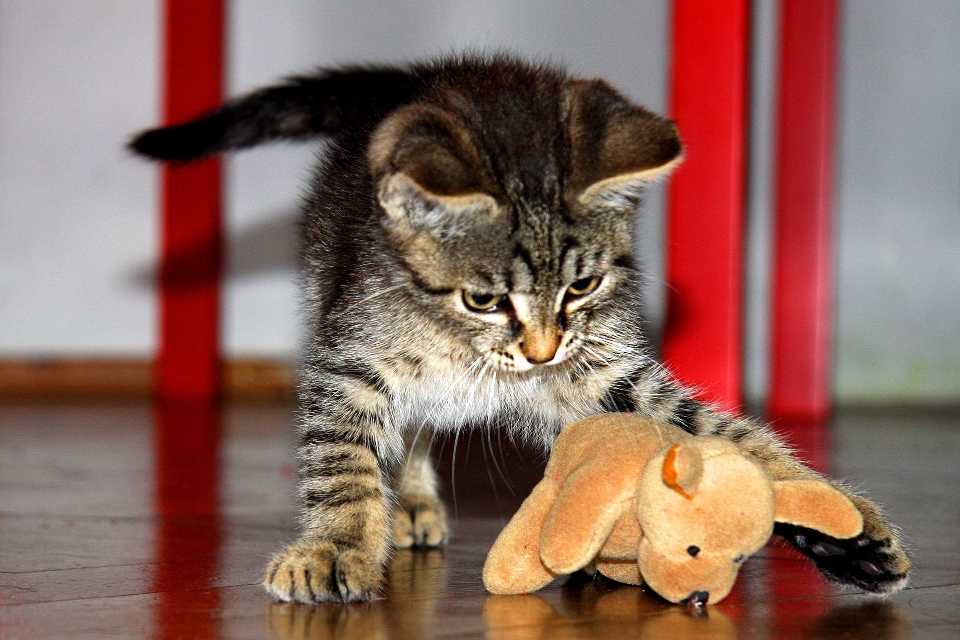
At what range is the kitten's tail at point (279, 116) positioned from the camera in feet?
8.19

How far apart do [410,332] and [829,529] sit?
2.36 feet

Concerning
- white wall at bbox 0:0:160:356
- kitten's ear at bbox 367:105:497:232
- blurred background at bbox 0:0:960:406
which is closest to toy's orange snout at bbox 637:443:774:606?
kitten's ear at bbox 367:105:497:232

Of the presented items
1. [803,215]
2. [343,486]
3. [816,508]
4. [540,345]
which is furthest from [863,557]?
[803,215]

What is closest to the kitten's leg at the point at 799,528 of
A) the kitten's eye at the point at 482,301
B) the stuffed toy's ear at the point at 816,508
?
the stuffed toy's ear at the point at 816,508

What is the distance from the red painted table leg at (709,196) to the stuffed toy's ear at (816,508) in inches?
69.3

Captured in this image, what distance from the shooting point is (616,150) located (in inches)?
72.7

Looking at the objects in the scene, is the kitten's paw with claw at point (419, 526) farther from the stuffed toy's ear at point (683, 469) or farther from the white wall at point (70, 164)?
the white wall at point (70, 164)

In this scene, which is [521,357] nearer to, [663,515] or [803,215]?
[663,515]

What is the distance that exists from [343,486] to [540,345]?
0.39 m

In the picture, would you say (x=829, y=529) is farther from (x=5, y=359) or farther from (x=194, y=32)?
(x=5, y=359)

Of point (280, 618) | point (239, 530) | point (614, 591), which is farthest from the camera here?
point (239, 530)

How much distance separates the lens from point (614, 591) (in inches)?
66.2

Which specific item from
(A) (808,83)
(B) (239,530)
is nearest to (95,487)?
(B) (239,530)

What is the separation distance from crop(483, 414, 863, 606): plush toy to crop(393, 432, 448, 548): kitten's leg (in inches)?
21.4
